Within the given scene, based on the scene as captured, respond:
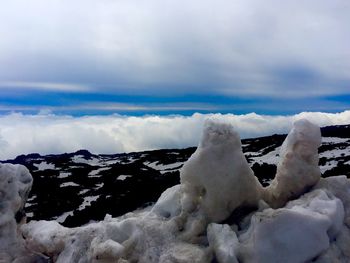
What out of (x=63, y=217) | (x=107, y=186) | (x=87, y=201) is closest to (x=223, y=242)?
(x=63, y=217)

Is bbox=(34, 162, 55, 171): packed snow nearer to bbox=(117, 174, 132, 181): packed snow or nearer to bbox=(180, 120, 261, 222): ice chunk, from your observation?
bbox=(117, 174, 132, 181): packed snow

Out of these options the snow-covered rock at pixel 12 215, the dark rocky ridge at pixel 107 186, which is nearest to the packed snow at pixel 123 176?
the dark rocky ridge at pixel 107 186

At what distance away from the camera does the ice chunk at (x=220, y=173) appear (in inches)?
413

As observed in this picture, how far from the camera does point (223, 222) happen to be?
10719 mm

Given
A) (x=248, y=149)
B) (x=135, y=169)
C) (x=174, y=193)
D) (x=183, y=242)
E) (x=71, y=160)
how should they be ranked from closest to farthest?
1. (x=183, y=242)
2. (x=174, y=193)
3. (x=135, y=169)
4. (x=248, y=149)
5. (x=71, y=160)

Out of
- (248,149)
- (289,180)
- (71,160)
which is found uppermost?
(289,180)

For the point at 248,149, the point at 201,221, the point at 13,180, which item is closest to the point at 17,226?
the point at 13,180

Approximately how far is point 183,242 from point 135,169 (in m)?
30.1

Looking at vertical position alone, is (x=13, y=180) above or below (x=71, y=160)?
above

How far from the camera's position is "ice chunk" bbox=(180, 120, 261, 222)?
1048 cm

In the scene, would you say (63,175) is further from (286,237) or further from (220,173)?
(286,237)

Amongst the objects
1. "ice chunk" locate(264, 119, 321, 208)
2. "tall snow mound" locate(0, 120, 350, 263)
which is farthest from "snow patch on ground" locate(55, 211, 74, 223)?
"ice chunk" locate(264, 119, 321, 208)

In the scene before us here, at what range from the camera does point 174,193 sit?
1175 centimetres

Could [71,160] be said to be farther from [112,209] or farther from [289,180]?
[289,180]
